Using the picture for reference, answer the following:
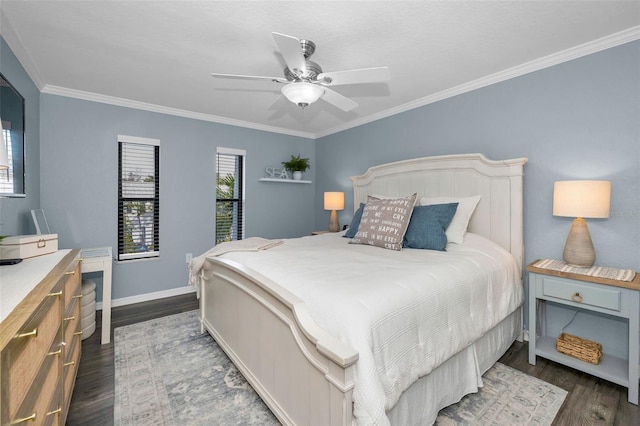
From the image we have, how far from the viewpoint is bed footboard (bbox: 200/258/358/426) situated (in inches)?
44.7

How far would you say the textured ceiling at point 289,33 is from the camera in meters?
1.81

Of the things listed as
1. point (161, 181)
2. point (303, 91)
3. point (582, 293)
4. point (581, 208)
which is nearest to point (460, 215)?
point (581, 208)

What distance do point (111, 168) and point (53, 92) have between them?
898mm

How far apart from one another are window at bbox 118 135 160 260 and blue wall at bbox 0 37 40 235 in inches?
29.0

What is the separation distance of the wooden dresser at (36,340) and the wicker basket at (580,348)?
3.01m

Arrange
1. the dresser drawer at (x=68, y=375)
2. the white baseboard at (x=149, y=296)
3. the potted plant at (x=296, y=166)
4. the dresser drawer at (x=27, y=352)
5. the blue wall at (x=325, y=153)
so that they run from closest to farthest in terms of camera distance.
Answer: the dresser drawer at (x=27, y=352) → the dresser drawer at (x=68, y=375) → the blue wall at (x=325, y=153) → the white baseboard at (x=149, y=296) → the potted plant at (x=296, y=166)

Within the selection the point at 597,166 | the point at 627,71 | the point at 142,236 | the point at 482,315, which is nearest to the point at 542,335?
the point at 482,315

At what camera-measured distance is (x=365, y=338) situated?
3.81ft

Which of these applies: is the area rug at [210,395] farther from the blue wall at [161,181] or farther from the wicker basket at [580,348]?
the blue wall at [161,181]

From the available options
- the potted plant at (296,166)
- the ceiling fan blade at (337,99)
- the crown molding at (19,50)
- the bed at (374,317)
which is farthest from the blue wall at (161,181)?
the ceiling fan blade at (337,99)

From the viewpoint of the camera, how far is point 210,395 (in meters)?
1.89

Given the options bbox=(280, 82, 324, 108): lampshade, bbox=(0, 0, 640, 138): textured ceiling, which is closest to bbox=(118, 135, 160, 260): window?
bbox=(0, 0, 640, 138): textured ceiling

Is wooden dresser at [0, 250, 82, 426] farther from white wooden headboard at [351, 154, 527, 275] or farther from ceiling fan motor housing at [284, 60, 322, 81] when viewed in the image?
white wooden headboard at [351, 154, 527, 275]

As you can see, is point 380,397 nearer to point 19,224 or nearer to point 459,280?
point 459,280
